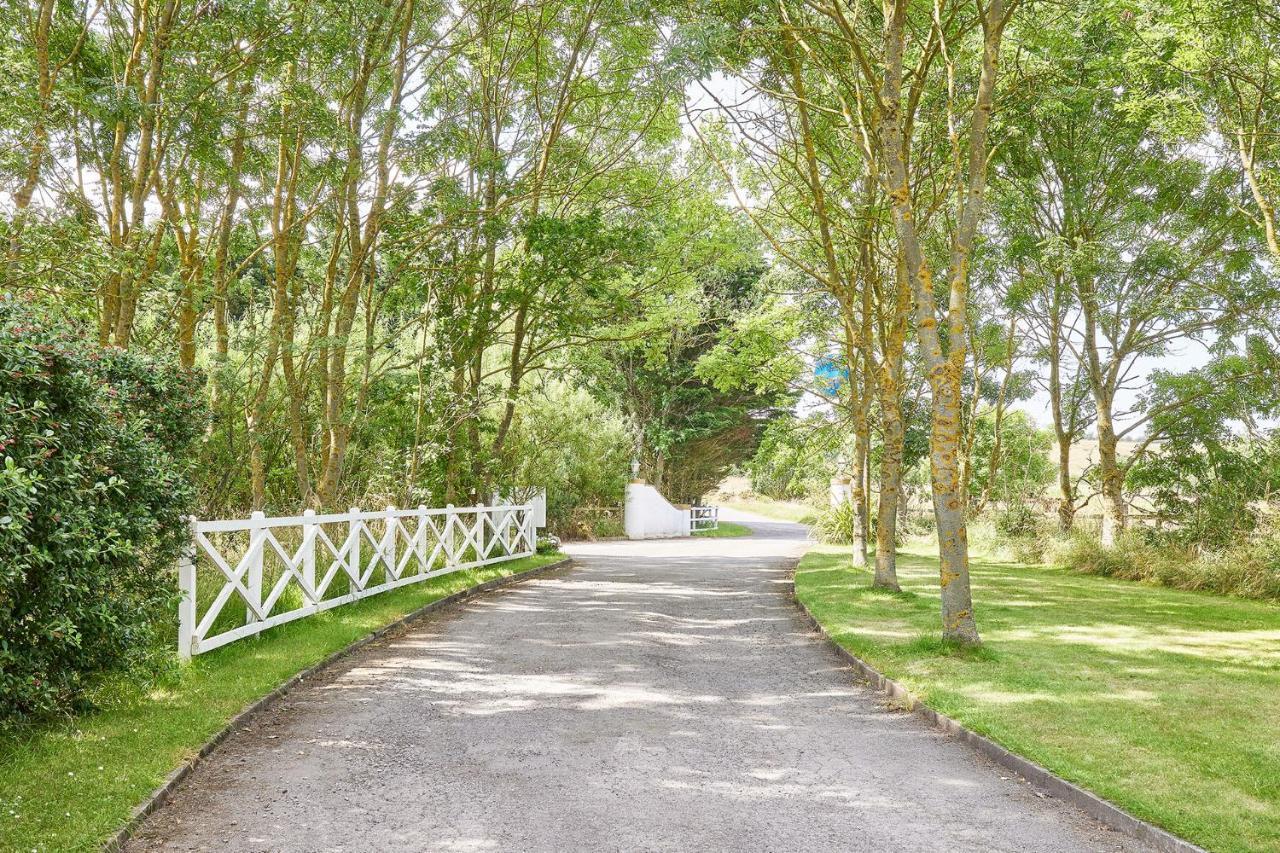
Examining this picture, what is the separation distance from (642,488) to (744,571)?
1191cm

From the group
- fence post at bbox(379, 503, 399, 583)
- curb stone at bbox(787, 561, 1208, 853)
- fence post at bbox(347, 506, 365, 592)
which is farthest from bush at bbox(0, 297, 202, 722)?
curb stone at bbox(787, 561, 1208, 853)

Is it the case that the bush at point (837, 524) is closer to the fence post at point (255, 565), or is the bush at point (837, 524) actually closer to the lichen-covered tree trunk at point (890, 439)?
the lichen-covered tree trunk at point (890, 439)

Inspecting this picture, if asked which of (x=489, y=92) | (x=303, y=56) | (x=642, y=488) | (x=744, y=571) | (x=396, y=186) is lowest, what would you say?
(x=744, y=571)

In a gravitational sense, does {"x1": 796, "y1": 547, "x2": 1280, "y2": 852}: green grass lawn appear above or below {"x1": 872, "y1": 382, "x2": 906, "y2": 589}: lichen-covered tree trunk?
below

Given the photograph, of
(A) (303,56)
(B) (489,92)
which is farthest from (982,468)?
(A) (303,56)

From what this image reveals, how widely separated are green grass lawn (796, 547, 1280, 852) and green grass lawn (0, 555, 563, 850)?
517cm

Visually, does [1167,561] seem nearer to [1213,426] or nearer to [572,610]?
[1213,426]

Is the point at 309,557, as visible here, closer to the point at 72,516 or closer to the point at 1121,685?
the point at 72,516

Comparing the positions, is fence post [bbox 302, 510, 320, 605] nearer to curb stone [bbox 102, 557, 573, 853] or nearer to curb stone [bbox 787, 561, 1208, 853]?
curb stone [bbox 102, 557, 573, 853]

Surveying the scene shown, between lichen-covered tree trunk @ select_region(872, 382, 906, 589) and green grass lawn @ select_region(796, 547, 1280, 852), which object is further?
lichen-covered tree trunk @ select_region(872, 382, 906, 589)

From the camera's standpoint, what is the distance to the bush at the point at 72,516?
4.54m

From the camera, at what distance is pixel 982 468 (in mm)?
31922

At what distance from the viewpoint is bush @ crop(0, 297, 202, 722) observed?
454 cm

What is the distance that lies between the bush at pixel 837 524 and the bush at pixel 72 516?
69.8ft
